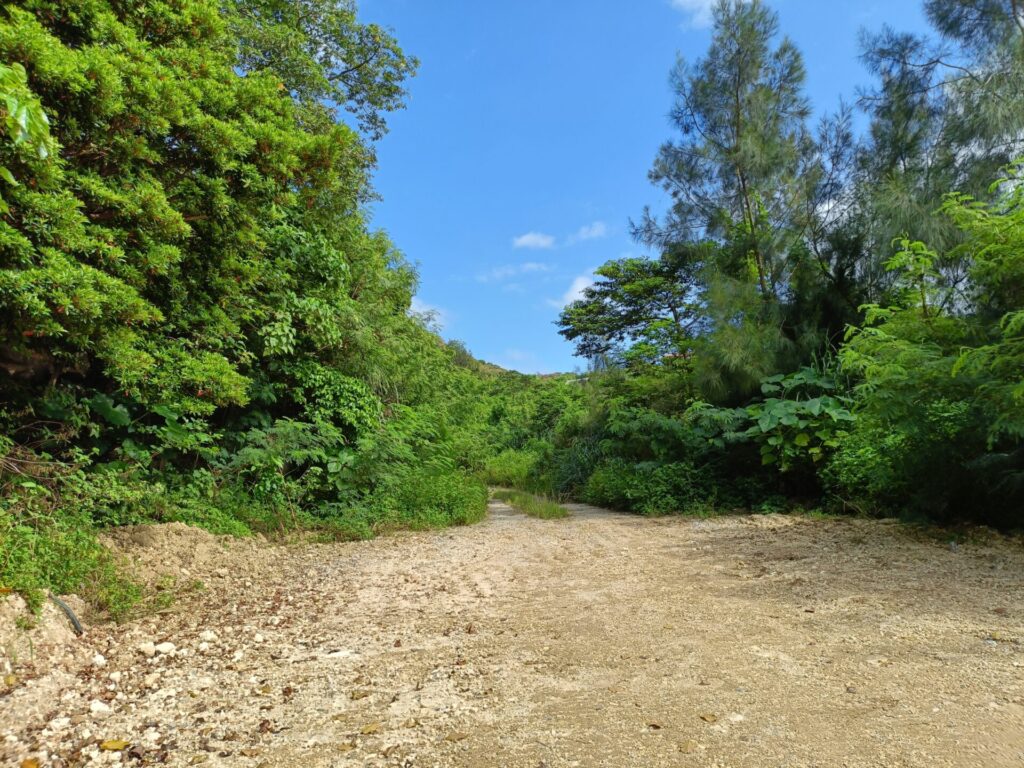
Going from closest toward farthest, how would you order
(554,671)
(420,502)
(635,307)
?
(554,671)
(420,502)
(635,307)

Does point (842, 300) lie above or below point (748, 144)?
below

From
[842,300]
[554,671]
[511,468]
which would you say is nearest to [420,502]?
[554,671]

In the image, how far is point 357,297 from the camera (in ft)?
28.4

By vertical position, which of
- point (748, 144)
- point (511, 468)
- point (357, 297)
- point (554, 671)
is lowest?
point (554, 671)

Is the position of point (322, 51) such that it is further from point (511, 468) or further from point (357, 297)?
point (511, 468)

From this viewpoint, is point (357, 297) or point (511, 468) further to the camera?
point (511, 468)

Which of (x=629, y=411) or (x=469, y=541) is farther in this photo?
(x=629, y=411)

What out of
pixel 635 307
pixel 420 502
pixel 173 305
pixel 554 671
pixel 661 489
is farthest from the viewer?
pixel 635 307

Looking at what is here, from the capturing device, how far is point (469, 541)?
5.71 meters

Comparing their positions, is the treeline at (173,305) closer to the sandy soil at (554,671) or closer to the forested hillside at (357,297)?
the forested hillside at (357,297)

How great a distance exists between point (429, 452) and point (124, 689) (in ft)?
21.4

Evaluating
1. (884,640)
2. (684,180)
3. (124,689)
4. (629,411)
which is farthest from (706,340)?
(124,689)

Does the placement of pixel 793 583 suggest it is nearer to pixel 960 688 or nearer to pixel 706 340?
pixel 960 688

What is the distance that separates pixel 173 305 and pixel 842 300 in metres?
8.81
